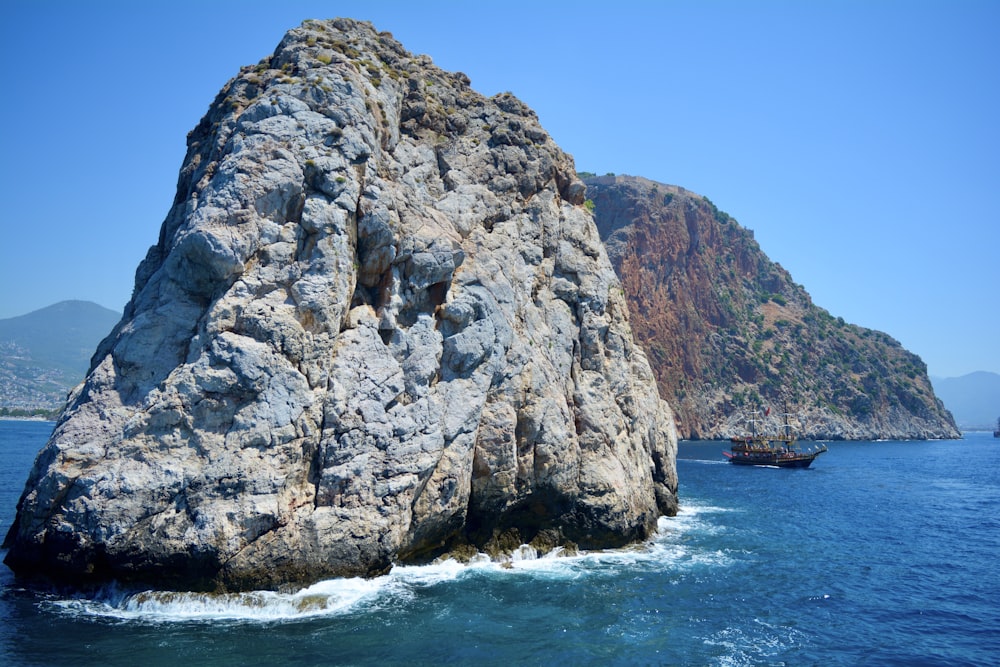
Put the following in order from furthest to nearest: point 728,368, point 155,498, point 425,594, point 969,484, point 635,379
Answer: point 728,368, point 969,484, point 635,379, point 425,594, point 155,498

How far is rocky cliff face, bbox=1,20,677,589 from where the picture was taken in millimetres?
23484

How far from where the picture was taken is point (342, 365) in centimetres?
2723

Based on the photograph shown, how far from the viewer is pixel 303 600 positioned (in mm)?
23062

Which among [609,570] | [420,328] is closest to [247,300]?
[420,328]

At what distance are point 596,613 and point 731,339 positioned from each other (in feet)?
457

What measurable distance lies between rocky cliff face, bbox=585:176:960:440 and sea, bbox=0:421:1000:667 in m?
103

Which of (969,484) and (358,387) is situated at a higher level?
(358,387)

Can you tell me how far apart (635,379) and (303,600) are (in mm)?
26747

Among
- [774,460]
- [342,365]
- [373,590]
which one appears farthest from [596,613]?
[774,460]

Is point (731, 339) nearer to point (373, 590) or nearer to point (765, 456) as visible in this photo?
point (765, 456)

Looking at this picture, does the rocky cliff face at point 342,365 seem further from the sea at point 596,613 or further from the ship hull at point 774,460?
the ship hull at point 774,460

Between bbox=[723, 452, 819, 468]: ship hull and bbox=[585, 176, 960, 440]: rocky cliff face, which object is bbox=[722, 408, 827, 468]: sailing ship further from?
bbox=[585, 176, 960, 440]: rocky cliff face

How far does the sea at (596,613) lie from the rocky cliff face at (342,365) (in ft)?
4.76

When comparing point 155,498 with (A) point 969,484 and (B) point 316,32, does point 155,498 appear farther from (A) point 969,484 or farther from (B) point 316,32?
(A) point 969,484
